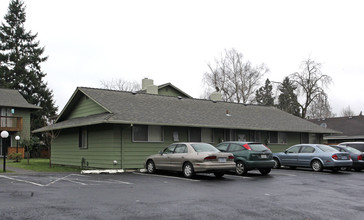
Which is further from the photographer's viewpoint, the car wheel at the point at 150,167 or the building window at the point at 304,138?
the building window at the point at 304,138

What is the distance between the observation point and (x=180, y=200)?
9.68 metres

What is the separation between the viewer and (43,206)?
8.44 metres

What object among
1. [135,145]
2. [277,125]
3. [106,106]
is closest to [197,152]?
[135,145]

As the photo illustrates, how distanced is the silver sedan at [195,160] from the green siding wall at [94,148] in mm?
3533

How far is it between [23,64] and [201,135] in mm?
35788

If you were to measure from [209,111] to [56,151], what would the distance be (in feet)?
35.7

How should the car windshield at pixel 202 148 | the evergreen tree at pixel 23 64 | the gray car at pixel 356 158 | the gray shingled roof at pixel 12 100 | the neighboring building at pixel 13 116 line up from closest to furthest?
the car windshield at pixel 202 148, the gray car at pixel 356 158, the neighboring building at pixel 13 116, the gray shingled roof at pixel 12 100, the evergreen tree at pixel 23 64

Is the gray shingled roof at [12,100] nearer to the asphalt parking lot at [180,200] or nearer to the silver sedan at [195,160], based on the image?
the silver sedan at [195,160]

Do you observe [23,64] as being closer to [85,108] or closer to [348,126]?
[85,108]

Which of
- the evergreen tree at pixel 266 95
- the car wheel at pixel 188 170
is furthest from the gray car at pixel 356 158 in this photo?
the evergreen tree at pixel 266 95

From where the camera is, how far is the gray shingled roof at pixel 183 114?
20.1 meters

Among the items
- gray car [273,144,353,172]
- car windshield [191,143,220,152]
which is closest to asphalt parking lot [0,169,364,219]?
car windshield [191,143,220,152]

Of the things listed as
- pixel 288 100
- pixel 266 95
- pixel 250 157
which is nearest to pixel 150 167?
pixel 250 157

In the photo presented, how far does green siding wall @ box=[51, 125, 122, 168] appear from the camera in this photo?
63.2 ft
